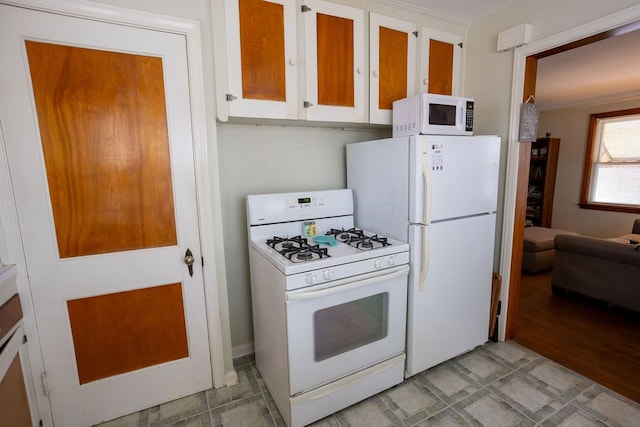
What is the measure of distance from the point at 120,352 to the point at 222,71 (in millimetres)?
1665

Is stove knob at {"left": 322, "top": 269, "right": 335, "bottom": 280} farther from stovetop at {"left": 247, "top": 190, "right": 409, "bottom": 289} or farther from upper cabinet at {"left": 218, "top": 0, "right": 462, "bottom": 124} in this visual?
upper cabinet at {"left": 218, "top": 0, "right": 462, "bottom": 124}

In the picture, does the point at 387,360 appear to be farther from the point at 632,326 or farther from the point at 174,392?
the point at 632,326

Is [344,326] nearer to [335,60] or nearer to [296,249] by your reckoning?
[296,249]

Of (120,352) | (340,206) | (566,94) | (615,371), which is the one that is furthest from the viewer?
(566,94)

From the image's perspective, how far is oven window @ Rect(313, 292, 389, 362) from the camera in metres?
1.60

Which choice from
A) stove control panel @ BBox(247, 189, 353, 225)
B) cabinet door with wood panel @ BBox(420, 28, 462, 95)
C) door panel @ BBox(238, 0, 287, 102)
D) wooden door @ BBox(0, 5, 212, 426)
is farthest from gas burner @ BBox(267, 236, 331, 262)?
cabinet door with wood panel @ BBox(420, 28, 462, 95)

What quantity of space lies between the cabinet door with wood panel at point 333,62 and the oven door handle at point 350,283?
1.02 meters

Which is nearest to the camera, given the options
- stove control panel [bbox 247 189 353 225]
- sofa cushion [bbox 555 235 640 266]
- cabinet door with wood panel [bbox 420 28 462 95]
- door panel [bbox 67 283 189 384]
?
door panel [bbox 67 283 189 384]

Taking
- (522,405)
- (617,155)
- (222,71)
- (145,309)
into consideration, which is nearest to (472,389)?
(522,405)

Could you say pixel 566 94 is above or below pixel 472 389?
above

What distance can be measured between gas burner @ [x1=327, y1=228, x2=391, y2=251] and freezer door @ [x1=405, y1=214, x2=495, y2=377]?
20cm

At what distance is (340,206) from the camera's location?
7.28 feet

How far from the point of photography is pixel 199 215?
1.77 metres

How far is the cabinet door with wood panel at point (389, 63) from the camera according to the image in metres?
2.01
